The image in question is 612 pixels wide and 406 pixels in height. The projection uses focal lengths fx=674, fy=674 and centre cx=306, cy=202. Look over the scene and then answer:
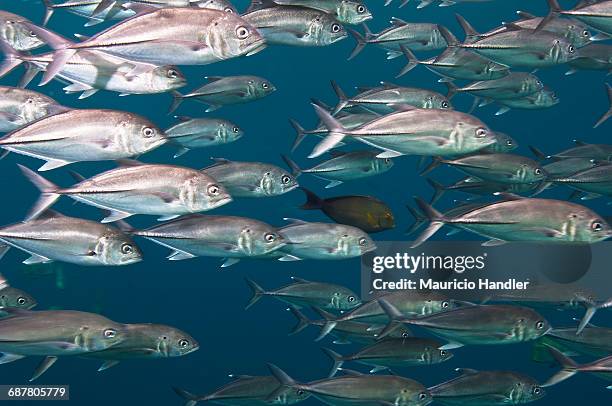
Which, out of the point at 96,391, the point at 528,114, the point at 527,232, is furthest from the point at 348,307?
the point at 528,114

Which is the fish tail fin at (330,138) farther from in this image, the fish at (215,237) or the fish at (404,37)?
the fish at (404,37)

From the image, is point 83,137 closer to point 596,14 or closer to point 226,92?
point 226,92

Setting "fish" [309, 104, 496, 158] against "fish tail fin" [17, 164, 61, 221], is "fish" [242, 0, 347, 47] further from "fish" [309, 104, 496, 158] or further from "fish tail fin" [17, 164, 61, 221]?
"fish tail fin" [17, 164, 61, 221]

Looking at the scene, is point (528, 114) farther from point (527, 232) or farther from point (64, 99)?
point (527, 232)

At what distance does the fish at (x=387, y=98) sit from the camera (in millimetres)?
5664

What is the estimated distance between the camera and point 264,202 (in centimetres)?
2891

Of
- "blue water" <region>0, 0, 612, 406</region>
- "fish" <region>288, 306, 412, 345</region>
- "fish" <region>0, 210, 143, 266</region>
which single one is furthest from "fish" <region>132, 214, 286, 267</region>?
"blue water" <region>0, 0, 612, 406</region>

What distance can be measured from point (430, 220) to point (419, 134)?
0.73 metres

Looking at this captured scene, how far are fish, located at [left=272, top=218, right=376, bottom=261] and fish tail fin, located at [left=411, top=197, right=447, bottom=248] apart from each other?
96 centimetres

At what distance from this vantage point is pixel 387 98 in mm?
5684

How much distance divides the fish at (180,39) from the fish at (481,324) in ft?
8.18

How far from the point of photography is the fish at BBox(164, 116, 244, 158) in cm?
665

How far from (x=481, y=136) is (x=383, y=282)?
2.74 metres

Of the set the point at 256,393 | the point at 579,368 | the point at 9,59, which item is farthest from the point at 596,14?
the point at 256,393
